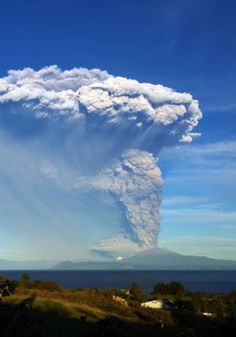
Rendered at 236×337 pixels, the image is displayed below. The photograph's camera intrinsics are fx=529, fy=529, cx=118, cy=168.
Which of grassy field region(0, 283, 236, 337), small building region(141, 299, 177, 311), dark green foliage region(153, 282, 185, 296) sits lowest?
grassy field region(0, 283, 236, 337)

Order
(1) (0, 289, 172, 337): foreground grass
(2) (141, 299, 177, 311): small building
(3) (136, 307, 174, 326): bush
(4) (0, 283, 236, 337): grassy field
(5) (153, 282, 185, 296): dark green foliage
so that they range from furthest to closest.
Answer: (5) (153, 282, 185, 296): dark green foliage, (2) (141, 299, 177, 311): small building, (3) (136, 307, 174, 326): bush, (4) (0, 283, 236, 337): grassy field, (1) (0, 289, 172, 337): foreground grass

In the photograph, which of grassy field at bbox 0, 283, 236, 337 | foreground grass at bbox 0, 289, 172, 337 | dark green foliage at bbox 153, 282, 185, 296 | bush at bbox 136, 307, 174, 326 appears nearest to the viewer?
foreground grass at bbox 0, 289, 172, 337

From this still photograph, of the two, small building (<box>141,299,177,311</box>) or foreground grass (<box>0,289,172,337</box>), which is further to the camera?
small building (<box>141,299,177,311</box>)

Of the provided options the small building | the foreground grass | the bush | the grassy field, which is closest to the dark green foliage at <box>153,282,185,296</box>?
the small building

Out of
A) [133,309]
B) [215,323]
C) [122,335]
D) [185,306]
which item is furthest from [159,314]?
[185,306]

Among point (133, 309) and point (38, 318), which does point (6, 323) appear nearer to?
point (38, 318)

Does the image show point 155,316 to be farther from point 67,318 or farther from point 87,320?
point 67,318

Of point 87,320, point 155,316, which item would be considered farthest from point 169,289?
point 87,320

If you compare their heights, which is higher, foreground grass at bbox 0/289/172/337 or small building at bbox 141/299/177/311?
small building at bbox 141/299/177/311

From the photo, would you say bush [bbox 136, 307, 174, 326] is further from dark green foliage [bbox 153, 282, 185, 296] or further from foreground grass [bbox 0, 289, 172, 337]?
dark green foliage [bbox 153, 282, 185, 296]

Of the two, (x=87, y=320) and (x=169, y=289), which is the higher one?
(x=169, y=289)

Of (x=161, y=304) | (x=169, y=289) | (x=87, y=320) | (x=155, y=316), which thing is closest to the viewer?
(x=87, y=320)
